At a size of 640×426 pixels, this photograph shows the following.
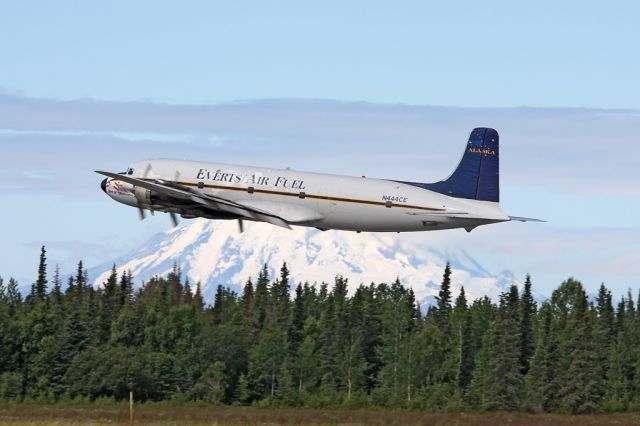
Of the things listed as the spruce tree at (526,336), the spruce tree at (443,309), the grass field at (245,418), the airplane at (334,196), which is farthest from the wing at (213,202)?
the spruce tree at (443,309)

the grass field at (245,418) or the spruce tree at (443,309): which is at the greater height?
the spruce tree at (443,309)

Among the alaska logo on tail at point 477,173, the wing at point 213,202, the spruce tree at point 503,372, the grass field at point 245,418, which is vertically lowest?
the grass field at point 245,418

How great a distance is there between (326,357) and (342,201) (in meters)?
89.7

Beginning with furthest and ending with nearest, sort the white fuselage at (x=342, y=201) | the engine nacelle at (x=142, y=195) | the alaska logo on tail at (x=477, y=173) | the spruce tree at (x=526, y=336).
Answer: the spruce tree at (x=526, y=336), the engine nacelle at (x=142, y=195), the alaska logo on tail at (x=477, y=173), the white fuselage at (x=342, y=201)

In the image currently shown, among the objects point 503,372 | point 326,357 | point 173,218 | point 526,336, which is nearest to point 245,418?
point 173,218

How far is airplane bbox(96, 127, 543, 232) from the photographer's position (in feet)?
246

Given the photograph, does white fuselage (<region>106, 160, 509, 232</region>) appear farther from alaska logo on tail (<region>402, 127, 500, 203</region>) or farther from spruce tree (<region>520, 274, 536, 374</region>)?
spruce tree (<region>520, 274, 536, 374</region>)

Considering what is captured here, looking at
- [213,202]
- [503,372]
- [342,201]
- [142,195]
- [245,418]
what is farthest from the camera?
[503,372]

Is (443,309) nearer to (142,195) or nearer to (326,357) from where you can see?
(326,357)

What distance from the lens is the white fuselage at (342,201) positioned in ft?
246

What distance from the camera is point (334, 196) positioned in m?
75.5

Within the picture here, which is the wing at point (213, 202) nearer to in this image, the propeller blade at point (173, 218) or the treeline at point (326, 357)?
the propeller blade at point (173, 218)

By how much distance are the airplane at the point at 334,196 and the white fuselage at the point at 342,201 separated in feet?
0.19

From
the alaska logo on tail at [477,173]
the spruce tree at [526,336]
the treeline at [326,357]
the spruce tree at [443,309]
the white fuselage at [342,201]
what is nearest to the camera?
the white fuselage at [342,201]
